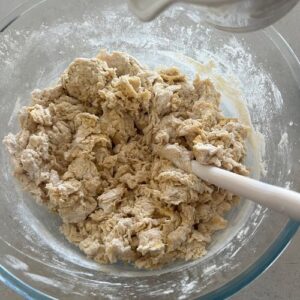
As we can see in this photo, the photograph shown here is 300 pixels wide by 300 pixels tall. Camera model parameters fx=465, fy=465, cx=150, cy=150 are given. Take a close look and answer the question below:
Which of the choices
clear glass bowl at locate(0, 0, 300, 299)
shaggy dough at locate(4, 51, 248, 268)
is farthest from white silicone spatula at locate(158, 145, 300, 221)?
clear glass bowl at locate(0, 0, 300, 299)

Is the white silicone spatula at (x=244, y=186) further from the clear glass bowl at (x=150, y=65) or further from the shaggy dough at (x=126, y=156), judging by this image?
the clear glass bowl at (x=150, y=65)

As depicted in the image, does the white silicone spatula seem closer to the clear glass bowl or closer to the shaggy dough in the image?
the shaggy dough

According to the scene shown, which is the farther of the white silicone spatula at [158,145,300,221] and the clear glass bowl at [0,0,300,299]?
the clear glass bowl at [0,0,300,299]

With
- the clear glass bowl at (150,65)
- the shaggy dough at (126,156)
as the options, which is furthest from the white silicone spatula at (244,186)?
the clear glass bowl at (150,65)

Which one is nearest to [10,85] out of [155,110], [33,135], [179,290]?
[33,135]
